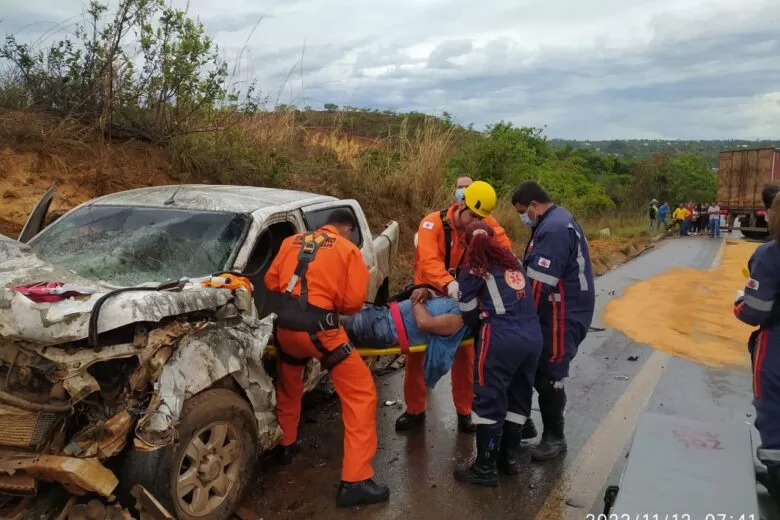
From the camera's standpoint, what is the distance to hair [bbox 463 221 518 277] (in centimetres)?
388

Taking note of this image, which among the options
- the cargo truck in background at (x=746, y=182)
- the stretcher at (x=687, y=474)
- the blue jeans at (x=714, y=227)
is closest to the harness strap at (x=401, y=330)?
the stretcher at (x=687, y=474)

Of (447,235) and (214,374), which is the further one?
(447,235)

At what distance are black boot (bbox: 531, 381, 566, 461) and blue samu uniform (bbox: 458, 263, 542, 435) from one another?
0.55m

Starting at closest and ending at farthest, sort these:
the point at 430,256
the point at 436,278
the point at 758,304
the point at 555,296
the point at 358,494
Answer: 1. the point at 758,304
2. the point at 358,494
3. the point at 555,296
4. the point at 436,278
5. the point at 430,256

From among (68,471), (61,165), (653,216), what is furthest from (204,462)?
(653,216)

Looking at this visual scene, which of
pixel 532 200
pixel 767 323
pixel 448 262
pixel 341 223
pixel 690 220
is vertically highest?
pixel 532 200

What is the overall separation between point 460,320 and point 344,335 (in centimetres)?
78

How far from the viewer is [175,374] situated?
3.09m

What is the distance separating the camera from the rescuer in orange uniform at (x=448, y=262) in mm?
4457

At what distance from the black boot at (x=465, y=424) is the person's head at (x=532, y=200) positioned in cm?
162

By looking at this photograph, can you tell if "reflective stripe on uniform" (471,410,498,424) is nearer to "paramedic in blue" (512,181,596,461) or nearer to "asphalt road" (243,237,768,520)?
"asphalt road" (243,237,768,520)

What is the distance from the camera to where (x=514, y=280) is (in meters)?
3.95

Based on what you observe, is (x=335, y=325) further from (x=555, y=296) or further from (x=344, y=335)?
(x=555, y=296)

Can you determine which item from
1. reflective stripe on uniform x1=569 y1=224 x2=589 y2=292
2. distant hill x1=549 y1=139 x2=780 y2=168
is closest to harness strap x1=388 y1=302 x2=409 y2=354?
reflective stripe on uniform x1=569 y1=224 x2=589 y2=292
